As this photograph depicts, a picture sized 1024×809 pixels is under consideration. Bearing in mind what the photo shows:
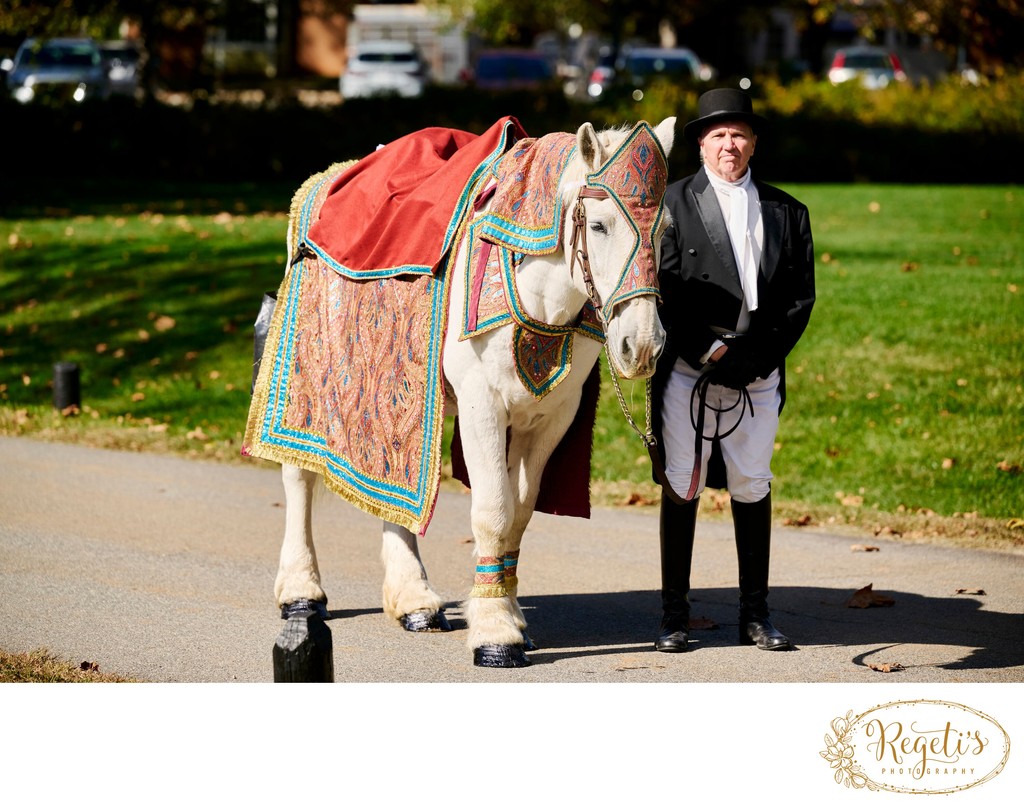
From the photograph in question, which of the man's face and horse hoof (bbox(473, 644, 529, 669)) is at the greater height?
the man's face

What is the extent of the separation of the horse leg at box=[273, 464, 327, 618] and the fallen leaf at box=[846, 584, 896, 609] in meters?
2.51

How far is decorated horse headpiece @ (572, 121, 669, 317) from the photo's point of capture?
5016 millimetres

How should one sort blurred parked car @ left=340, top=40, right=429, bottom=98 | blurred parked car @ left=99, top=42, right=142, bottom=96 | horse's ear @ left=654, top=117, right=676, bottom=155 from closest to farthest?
horse's ear @ left=654, top=117, right=676, bottom=155 → blurred parked car @ left=99, top=42, right=142, bottom=96 → blurred parked car @ left=340, top=40, right=429, bottom=98

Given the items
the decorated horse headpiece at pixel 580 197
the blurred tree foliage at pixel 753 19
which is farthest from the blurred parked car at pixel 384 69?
the decorated horse headpiece at pixel 580 197

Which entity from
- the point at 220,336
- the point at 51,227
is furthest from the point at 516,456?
the point at 51,227

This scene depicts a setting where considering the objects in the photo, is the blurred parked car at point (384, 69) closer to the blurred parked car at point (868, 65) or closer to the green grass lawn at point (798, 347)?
the blurred parked car at point (868, 65)

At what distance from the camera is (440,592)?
6.98 metres

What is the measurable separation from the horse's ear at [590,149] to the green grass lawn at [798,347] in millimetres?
4111

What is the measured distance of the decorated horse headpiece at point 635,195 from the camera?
5.02 m

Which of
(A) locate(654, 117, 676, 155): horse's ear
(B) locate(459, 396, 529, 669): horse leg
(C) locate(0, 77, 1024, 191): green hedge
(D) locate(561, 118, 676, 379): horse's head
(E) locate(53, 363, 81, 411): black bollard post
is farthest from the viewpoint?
(C) locate(0, 77, 1024, 191): green hedge

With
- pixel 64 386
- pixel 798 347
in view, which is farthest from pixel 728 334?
pixel 64 386

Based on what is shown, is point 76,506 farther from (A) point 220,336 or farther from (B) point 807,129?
(B) point 807,129

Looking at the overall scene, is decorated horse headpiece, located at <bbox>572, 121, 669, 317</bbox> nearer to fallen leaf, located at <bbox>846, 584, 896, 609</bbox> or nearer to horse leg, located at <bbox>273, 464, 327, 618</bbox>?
horse leg, located at <bbox>273, 464, 327, 618</bbox>
